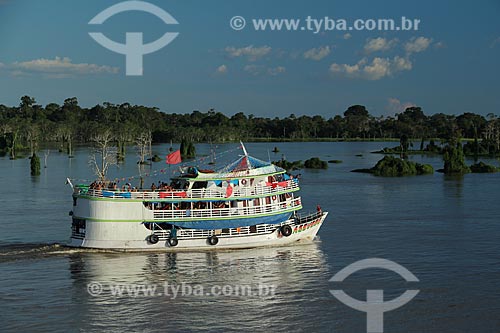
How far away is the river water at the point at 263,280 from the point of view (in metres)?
35.7

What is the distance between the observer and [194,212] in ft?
162

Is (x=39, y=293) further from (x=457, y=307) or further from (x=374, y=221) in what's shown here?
(x=374, y=221)

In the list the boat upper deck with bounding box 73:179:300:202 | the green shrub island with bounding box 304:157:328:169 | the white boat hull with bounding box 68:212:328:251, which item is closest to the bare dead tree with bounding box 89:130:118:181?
the boat upper deck with bounding box 73:179:300:202

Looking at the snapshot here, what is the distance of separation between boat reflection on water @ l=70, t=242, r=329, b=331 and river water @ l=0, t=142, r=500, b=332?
68 mm

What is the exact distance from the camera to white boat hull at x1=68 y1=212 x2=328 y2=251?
47.9 meters

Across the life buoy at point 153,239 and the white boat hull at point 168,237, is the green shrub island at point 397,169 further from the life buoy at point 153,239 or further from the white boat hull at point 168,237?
the life buoy at point 153,239

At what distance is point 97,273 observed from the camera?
43969 mm

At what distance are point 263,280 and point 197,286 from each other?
13.7ft

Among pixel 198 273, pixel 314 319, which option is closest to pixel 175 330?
pixel 314 319

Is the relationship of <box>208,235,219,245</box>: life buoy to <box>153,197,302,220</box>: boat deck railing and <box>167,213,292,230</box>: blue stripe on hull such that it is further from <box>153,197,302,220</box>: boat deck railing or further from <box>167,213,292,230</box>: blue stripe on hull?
<box>153,197,302,220</box>: boat deck railing

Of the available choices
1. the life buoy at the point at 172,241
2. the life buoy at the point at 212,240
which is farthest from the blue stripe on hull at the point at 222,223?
the life buoy at the point at 172,241

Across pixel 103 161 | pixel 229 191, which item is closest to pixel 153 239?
pixel 229 191

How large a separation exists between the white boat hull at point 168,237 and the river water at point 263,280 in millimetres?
660

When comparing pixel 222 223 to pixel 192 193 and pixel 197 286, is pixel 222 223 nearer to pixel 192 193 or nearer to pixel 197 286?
pixel 192 193
